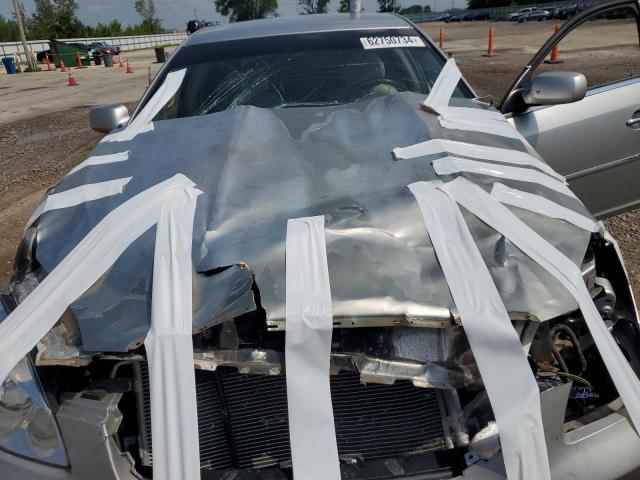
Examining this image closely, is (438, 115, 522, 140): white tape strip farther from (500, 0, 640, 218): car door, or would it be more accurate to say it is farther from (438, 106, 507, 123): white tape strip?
(500, 0, 640, 218): car door

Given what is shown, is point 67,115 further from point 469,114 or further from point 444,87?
point 469,114

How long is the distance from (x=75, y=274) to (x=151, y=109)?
54.9 inches

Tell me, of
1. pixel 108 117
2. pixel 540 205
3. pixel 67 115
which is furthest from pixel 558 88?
pixel 67 115

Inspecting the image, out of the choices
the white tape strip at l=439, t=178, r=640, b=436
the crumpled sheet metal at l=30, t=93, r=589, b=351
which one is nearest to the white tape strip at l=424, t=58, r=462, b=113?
the crumpled sheet metal at l=30, t=93, r=589, b=351

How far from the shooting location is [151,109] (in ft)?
9.06

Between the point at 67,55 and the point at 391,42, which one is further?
the point at 67,55

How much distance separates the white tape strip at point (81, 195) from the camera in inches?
76.6

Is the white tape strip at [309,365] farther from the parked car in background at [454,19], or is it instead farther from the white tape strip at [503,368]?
the parked car in background at [454,19]

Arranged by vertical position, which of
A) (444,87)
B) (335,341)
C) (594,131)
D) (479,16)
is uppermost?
(444,87)

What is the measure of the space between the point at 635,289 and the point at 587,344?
65.1 inches

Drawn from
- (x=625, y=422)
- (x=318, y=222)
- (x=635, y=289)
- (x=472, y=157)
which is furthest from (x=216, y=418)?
(x=635, y=289)

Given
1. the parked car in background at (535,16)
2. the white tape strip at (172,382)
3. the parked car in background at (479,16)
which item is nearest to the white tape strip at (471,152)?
the white tape strip at (172,382)

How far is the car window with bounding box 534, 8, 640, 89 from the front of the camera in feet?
11.1

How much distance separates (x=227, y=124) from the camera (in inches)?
94.6
